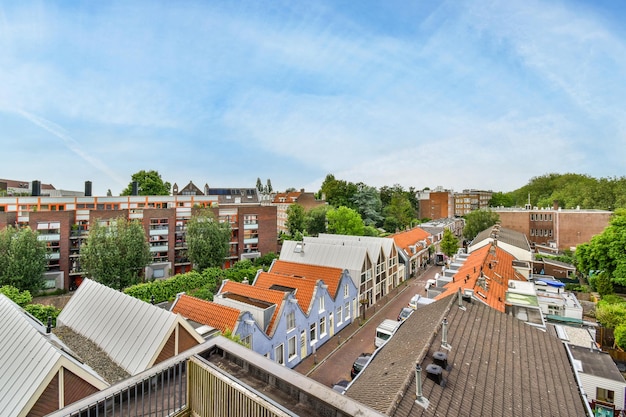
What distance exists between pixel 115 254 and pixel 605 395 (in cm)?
2848

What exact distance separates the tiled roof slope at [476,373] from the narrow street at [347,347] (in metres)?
3.93

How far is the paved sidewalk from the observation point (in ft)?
53.4

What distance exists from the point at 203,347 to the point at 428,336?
8.18m

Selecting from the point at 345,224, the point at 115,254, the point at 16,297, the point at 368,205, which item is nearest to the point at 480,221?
the point at 368,205

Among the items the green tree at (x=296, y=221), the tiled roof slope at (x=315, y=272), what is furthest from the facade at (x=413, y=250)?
the green tree at (x=296, y=221)

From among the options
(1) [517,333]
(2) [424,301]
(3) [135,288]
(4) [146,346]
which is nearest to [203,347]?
(4) [146,346]

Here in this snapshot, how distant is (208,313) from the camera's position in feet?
46.2

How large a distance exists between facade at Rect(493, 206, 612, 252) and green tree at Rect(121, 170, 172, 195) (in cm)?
5909

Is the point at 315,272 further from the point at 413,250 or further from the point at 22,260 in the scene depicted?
the point at 22,260

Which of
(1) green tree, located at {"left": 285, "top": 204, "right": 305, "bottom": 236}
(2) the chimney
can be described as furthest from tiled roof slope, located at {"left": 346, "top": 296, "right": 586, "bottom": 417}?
(2) the chimney

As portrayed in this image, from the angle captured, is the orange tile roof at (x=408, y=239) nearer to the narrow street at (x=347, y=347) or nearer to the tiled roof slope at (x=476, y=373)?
the narrow street at (x=347, y=347)

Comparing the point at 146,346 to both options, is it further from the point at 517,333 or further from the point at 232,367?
the point at 517,333

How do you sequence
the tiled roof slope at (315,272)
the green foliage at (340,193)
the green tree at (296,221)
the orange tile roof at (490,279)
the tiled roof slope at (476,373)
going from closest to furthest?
the tiled roof slope at (476,373)
the orange tile roof at (490,279)
the tiled roof slope at (315,272)
the green tree at (296,221)
the green foliage at (340,193)

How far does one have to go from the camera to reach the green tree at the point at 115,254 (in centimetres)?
2295
